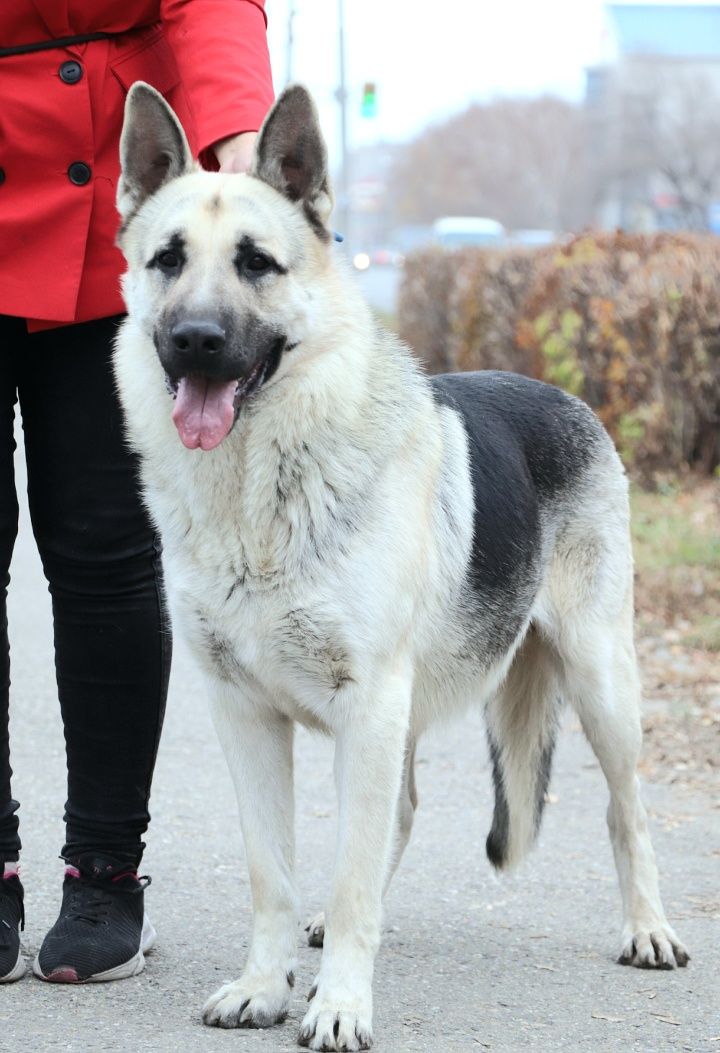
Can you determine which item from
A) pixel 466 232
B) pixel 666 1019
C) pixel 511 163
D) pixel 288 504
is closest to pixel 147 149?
pixel 288 504

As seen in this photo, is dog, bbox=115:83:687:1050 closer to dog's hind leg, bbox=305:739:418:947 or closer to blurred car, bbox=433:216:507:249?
dog's hind leg, bbox=305:739:418:947

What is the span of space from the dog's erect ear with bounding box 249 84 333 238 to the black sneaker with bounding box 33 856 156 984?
155cm

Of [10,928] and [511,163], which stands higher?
[10,928]

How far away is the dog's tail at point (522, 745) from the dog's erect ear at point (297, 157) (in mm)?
1355

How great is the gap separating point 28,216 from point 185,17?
0.55 metres

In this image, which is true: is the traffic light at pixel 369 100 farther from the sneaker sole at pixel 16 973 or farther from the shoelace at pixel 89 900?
the sneaker sole at pixel 16 973

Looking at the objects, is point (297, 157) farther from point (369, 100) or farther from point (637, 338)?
point (369, 100)

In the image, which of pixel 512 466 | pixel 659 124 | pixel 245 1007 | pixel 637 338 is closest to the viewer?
pixel 245 1007

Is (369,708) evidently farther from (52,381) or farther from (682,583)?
(682,583)

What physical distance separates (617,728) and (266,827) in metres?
1.02

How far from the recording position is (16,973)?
3.26 meters

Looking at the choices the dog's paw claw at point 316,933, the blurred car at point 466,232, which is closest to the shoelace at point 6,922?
the dog's paw claw at point 316,933

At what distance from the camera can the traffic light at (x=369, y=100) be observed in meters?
25.8

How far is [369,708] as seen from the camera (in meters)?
3.01
